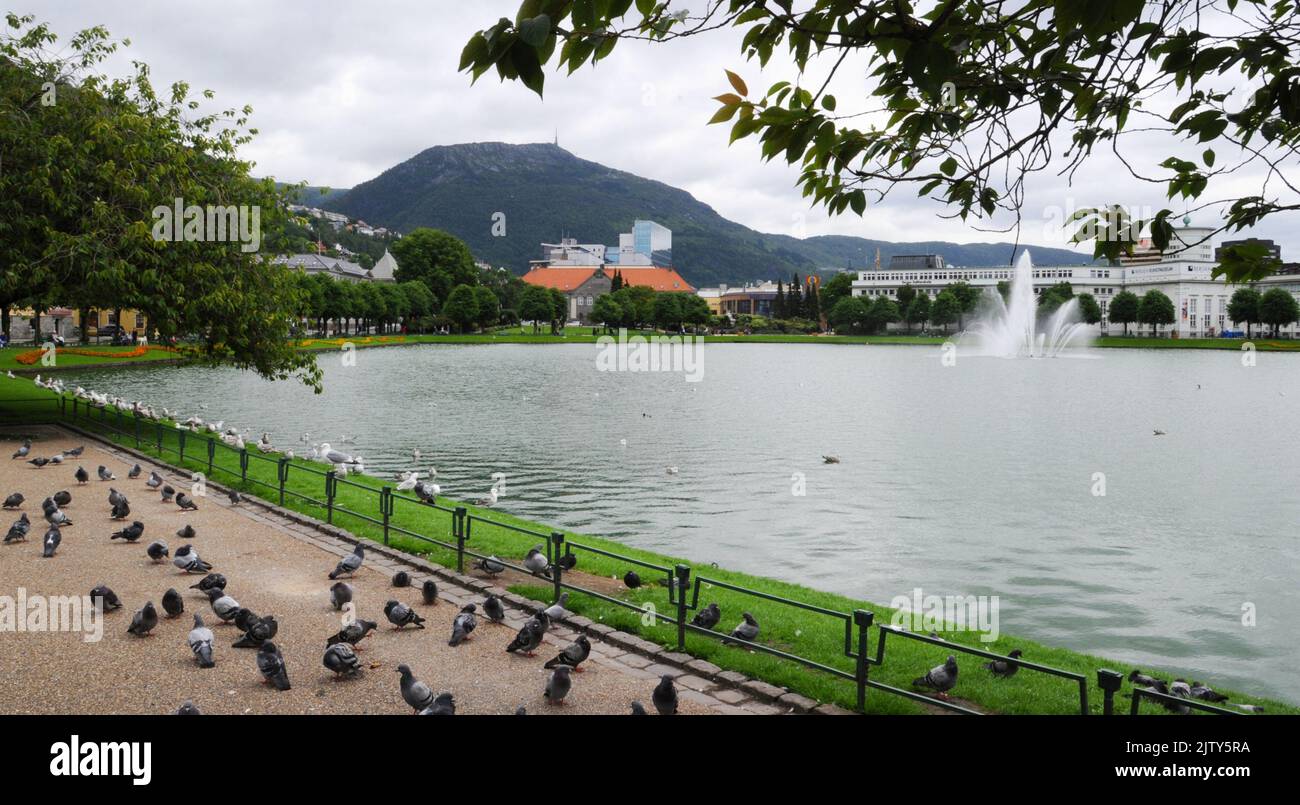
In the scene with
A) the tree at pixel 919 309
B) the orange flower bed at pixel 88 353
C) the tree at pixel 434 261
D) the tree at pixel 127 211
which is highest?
the tree at pixel 434 261

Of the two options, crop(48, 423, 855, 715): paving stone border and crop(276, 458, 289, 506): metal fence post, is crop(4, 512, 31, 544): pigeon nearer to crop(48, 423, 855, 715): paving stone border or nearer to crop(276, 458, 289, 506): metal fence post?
crop(276, 458, 289, 506): metal fence post

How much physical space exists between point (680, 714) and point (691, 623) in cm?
263

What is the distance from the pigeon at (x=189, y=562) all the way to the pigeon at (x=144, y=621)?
2.45m

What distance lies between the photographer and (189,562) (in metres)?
11.9

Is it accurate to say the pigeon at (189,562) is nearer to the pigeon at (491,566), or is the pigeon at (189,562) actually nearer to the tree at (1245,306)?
the pigeon at (491,566)

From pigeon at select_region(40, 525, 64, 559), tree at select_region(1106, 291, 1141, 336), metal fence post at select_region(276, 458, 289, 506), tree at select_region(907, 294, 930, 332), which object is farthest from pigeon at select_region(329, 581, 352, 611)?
tree at select_region(1106, 291, 1141, 336)

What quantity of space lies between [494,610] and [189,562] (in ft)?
16.2

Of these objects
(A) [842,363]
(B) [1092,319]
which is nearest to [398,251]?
(A) [842,363]

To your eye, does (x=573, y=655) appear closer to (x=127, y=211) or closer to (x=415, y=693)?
(x=415, y=693)

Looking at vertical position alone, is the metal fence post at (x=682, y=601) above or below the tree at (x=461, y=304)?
below

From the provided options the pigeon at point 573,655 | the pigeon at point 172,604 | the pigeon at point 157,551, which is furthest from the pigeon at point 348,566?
the pigeon at point 573,655

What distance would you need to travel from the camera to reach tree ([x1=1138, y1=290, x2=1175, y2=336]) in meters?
143

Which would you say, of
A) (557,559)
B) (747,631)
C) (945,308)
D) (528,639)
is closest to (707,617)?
(747,631)

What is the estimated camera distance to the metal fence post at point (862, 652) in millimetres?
7449
